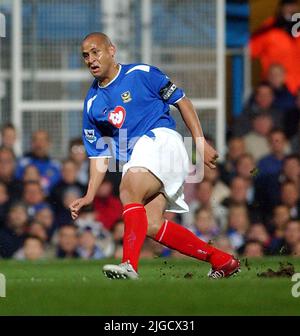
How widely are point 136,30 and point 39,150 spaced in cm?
214

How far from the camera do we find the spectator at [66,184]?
48.0 ft

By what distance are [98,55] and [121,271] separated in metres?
1.62

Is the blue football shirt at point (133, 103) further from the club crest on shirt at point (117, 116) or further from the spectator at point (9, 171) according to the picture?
the spectator at point (9, 171)

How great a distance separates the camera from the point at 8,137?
1518 centimetres

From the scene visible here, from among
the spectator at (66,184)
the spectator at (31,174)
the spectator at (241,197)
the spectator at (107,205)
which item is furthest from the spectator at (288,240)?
the spectator at (31,174)

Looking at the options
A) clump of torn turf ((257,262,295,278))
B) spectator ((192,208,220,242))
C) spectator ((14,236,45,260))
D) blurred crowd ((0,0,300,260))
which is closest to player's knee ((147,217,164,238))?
clump of torn turf ((257,262,295,278))

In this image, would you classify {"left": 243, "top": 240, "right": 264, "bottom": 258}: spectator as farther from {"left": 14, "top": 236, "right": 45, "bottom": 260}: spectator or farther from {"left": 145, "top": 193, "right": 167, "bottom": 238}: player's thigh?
{"left": 145, "top": 193, "right": 167, "bottom": 238}: player's thigh

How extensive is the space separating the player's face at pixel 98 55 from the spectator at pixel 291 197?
478 cm

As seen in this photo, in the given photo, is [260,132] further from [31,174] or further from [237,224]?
[31,174]

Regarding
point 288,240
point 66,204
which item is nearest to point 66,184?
point 66,204

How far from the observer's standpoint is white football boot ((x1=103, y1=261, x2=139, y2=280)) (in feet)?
30.7

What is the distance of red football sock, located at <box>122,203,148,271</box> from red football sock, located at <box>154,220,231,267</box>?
0.35m

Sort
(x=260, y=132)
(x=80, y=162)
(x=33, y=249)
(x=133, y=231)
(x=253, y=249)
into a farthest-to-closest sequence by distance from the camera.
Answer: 1. (x=260, y=132)
2. (x=80, y=162)
3. (x=33, y=249)
4. (x=253, y=249)
5. (x=133, y=231)

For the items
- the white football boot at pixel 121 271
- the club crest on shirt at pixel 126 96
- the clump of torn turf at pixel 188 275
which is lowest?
the clump of torn turf at pixel 188 275
